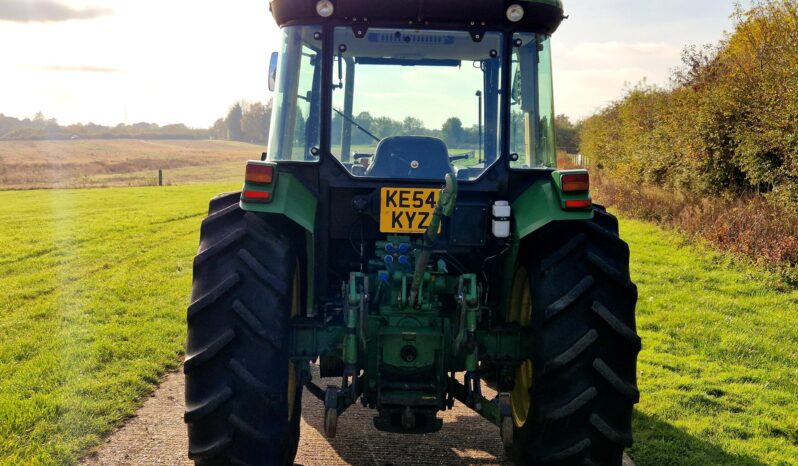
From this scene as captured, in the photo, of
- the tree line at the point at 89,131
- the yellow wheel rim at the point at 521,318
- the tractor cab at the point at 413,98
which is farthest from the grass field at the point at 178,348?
the tree line at the point at 89,131

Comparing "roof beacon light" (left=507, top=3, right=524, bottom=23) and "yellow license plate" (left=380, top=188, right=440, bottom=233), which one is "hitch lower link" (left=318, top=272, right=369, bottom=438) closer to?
"yellow license plate" (left=380, top=188, right=440, bottom=233)

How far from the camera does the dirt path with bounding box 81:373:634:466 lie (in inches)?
172

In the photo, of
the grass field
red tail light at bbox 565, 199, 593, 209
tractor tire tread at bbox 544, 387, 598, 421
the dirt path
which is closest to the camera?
tractor tire tread at bbox 544, 387, 598, 421

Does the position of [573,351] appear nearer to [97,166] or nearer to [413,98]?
[413,98]

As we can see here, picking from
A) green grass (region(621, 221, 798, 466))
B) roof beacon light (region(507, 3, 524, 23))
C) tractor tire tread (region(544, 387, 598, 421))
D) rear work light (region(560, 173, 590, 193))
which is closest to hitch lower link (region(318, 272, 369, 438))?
tractor tire tread (region(544, 387, 598, 421))

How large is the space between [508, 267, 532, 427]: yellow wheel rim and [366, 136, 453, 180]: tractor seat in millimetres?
731

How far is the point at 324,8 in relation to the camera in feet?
12.1

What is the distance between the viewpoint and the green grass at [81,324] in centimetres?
488

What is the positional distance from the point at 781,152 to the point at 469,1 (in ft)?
31.4

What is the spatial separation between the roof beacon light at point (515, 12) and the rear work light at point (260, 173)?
1.47m

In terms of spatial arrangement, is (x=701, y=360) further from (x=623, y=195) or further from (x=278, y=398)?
(x=623, y=195)

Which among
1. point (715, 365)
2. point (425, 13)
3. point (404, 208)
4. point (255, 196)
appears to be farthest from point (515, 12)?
point (715, 365)

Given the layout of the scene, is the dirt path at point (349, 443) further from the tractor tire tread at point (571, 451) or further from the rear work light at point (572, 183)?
the rear work light at point (572, 183)

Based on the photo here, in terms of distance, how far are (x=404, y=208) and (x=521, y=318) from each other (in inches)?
36.0
